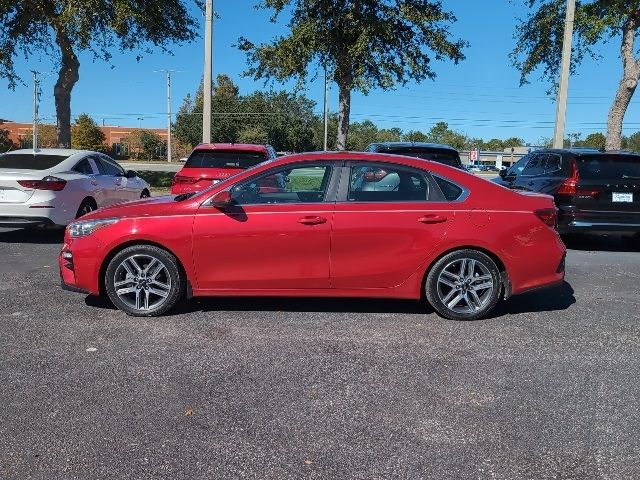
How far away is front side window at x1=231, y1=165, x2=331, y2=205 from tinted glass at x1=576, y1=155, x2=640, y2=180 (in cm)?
554

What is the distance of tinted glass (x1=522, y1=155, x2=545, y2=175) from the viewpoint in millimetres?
10867

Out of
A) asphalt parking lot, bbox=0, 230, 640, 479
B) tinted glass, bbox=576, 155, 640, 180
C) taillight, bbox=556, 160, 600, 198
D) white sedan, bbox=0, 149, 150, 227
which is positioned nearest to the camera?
asphalt parking lot, bbox=0, 230, 640, 479

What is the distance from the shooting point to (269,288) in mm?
5602

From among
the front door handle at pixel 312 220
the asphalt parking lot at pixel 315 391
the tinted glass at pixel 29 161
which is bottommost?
the asphalt parking lot at pixel 315 391

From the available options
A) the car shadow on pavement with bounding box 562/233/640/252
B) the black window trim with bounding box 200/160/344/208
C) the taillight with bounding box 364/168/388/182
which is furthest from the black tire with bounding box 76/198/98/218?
the car shadow on pavement with bounding box 562/233/640/252

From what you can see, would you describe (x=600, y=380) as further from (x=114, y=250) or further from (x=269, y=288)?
(x=114, y=250)

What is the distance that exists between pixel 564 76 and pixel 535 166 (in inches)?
264

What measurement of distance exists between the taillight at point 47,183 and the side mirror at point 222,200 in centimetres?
487

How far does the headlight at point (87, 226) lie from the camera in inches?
221

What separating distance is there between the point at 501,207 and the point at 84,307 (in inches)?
159

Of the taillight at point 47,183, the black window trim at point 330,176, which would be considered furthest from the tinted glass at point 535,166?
the taillight at point 47,183

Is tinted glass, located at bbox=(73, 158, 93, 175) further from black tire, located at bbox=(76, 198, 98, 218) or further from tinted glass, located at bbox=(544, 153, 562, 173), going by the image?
tinted glass, located at bbox=(544, 153, 562, 173)

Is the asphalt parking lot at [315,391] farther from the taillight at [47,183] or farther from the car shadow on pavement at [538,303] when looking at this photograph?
the taillight at [47,183]

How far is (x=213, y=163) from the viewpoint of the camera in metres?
10.3
